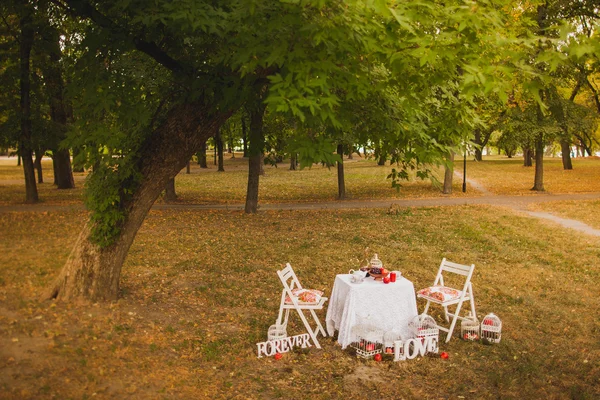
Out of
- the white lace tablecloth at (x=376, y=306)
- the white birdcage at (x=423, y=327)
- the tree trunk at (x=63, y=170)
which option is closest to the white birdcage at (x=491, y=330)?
the white birdcage at (x=423, y=327)

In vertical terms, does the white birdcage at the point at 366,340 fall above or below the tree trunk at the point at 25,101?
below

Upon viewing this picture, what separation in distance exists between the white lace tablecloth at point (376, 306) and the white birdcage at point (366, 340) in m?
0.06

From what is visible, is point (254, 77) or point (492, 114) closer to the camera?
point (254, 77)

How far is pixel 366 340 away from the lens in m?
6.85

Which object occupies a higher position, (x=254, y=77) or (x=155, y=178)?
(x=254, y=77)

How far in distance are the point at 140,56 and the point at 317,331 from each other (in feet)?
24.5

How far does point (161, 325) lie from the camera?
7578 mm

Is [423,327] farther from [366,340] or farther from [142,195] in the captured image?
[142,195]

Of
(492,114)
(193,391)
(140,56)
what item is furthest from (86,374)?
(492,114)

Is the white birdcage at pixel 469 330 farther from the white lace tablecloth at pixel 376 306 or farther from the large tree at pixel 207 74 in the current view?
the large tree at pixel 207 74

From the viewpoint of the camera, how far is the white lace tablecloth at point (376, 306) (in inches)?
275

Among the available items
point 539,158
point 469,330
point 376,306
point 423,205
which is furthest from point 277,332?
point 539,158

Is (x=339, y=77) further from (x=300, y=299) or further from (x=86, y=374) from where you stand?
(x=86, y=374)

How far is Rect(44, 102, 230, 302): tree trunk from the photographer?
783cm
